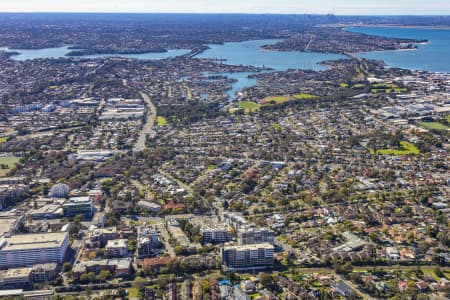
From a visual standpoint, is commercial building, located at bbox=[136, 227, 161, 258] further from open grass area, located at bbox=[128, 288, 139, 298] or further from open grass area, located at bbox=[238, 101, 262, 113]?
open grass area, located at bbox=[238, 101, 262, 113]

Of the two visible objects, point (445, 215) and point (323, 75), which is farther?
point (323, 75)

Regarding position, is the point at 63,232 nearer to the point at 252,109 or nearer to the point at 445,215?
the point at 445,215

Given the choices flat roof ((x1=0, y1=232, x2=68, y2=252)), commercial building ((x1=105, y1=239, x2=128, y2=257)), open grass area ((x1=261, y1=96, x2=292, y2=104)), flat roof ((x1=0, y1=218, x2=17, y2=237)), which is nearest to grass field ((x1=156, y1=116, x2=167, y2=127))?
open grass area ((x1=261, y1=96, x2=292, y2=104))

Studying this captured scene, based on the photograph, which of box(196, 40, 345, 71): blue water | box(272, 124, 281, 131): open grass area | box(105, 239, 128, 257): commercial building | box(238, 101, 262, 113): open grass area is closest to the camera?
box(105, 239, 128, 257): commercial building

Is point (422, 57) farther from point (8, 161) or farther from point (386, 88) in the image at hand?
point (8, 161)

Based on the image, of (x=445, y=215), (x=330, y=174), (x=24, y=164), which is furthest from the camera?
(x=24, y=164)

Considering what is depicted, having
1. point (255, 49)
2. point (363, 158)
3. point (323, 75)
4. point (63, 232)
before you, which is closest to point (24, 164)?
point (63, 232)
